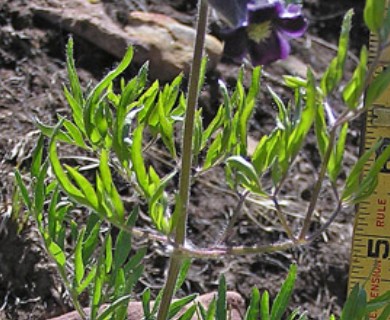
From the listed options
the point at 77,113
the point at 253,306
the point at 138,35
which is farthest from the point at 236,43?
the point at 138,35

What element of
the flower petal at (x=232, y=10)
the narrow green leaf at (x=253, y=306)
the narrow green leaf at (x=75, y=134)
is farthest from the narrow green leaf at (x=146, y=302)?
the flower petal at (x=232, y=10)

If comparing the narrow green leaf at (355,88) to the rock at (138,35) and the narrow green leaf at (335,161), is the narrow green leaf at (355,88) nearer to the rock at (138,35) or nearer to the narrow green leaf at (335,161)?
the narrow green leaf at (335,161)

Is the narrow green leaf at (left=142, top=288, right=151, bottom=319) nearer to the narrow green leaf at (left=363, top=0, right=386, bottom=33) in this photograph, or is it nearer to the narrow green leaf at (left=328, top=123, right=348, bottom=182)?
the narrow green leaf at (left=328, top=123, right=348, bottom=182)

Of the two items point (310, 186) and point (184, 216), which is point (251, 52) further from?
point (310, 186)

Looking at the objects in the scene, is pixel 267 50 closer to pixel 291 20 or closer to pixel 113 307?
pixel 291 20

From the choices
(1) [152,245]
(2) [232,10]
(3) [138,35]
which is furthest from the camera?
(3) [138,35]
